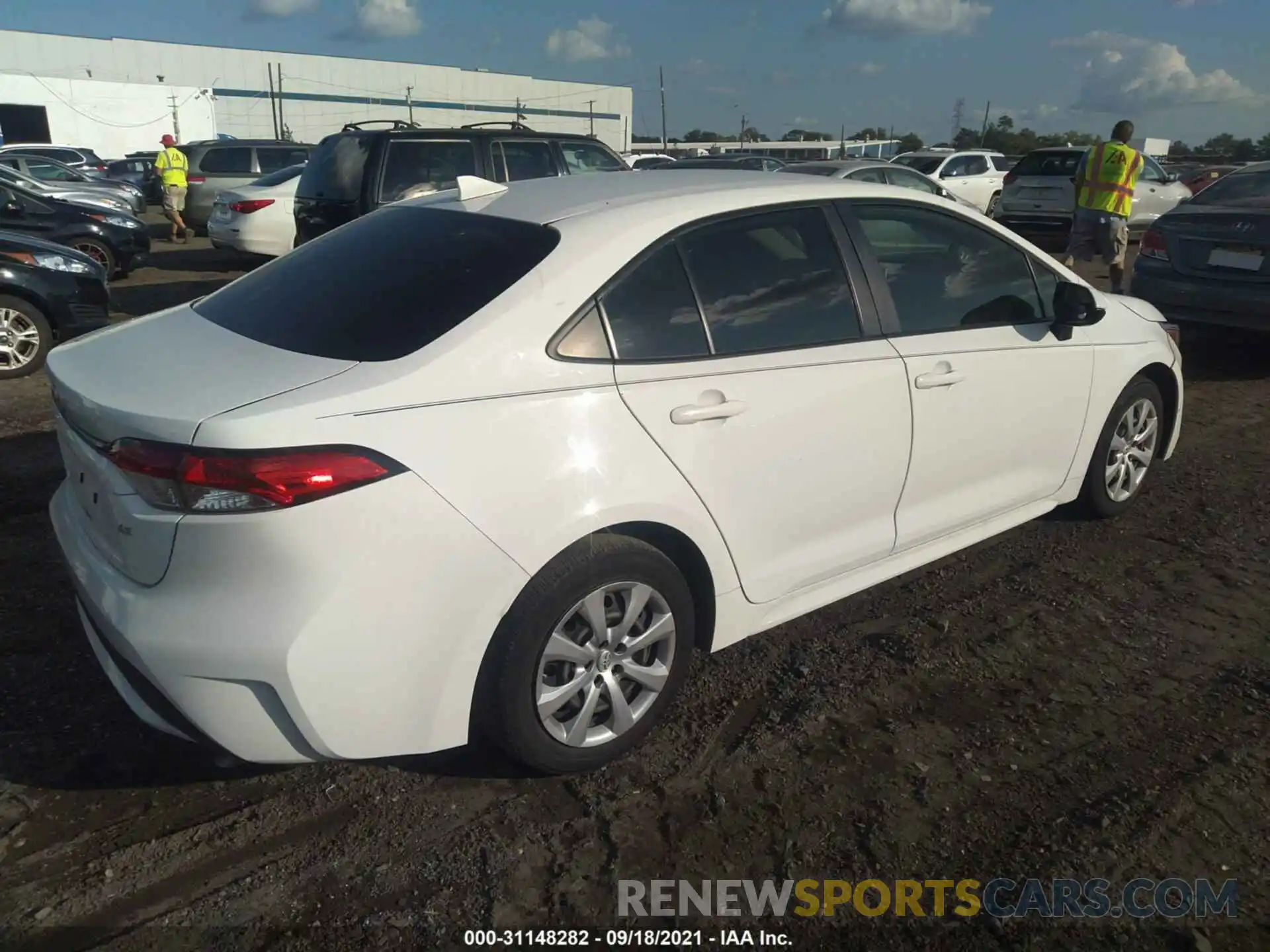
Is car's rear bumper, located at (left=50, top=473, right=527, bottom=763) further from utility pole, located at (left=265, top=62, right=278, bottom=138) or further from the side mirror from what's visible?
utility pole, located at (left=265, top=62, right=278, bottom=138)

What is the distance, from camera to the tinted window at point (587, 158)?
9805mm

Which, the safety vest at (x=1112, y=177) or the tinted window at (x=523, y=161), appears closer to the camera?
the safety vest at (x=1112, y=177)

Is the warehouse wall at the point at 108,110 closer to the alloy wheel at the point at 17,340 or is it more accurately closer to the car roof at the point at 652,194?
the alloy wheel at the point at 17,340

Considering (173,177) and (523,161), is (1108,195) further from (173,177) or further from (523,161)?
(173,177)

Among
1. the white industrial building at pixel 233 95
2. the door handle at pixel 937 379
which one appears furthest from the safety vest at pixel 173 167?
the white industrial building at pixel 233 95

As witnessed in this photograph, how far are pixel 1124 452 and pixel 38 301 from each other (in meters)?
7.73

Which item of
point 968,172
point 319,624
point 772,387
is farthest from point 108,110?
point 319,624

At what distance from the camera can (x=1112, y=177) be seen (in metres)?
9.12

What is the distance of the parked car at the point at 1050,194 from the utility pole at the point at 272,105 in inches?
2130

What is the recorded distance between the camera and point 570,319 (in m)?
2.67

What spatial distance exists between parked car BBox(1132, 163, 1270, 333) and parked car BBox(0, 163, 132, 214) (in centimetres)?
1211

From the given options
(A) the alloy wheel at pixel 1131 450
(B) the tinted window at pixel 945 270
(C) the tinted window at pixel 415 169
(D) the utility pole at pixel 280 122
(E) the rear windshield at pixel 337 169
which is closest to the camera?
(B) the tinted window at pixel 945 270

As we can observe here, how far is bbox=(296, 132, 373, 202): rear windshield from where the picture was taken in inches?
345

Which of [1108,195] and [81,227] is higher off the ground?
[1108,195]
